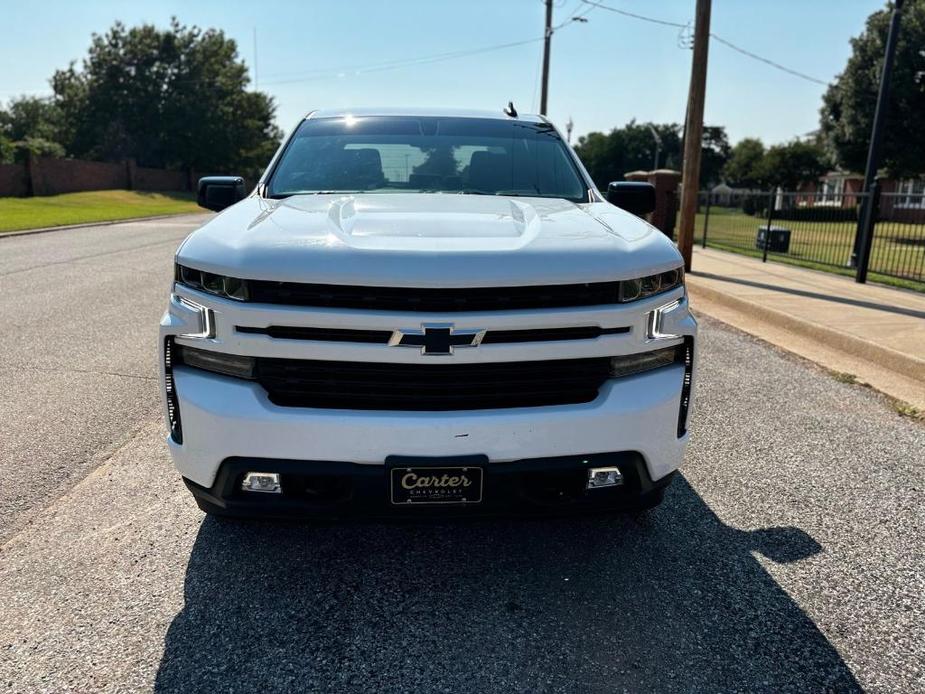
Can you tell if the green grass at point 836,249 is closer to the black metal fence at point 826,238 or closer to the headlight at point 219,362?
the black metal fence at point 826,238

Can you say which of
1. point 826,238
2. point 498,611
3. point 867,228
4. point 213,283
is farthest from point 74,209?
point 498,611

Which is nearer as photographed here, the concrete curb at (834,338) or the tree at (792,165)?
the concrete curb at (834,338)

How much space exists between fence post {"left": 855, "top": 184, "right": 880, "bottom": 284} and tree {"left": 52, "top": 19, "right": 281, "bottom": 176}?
53531 mm

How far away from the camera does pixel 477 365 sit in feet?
8.35

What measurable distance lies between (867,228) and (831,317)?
3.79 m

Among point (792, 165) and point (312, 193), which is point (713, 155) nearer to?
point (792, 165)

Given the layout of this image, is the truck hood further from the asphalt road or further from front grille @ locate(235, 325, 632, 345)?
the asphalt road

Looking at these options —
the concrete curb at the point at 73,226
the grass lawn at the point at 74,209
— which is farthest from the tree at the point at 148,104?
the concrete curb at the point at 73,226

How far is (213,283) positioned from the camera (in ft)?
8.53

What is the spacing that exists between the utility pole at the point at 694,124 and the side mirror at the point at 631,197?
8.70 metres

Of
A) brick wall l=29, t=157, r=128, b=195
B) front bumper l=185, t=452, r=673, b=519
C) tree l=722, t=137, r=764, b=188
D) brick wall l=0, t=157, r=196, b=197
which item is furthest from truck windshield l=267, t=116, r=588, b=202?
tree l=722, t=137, r=764, b=188

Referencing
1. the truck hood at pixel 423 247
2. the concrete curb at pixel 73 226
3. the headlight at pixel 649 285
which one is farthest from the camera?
the concrete curb at pixel 73 226

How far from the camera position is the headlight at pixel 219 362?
2.56m

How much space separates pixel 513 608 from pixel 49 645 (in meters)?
1.57
